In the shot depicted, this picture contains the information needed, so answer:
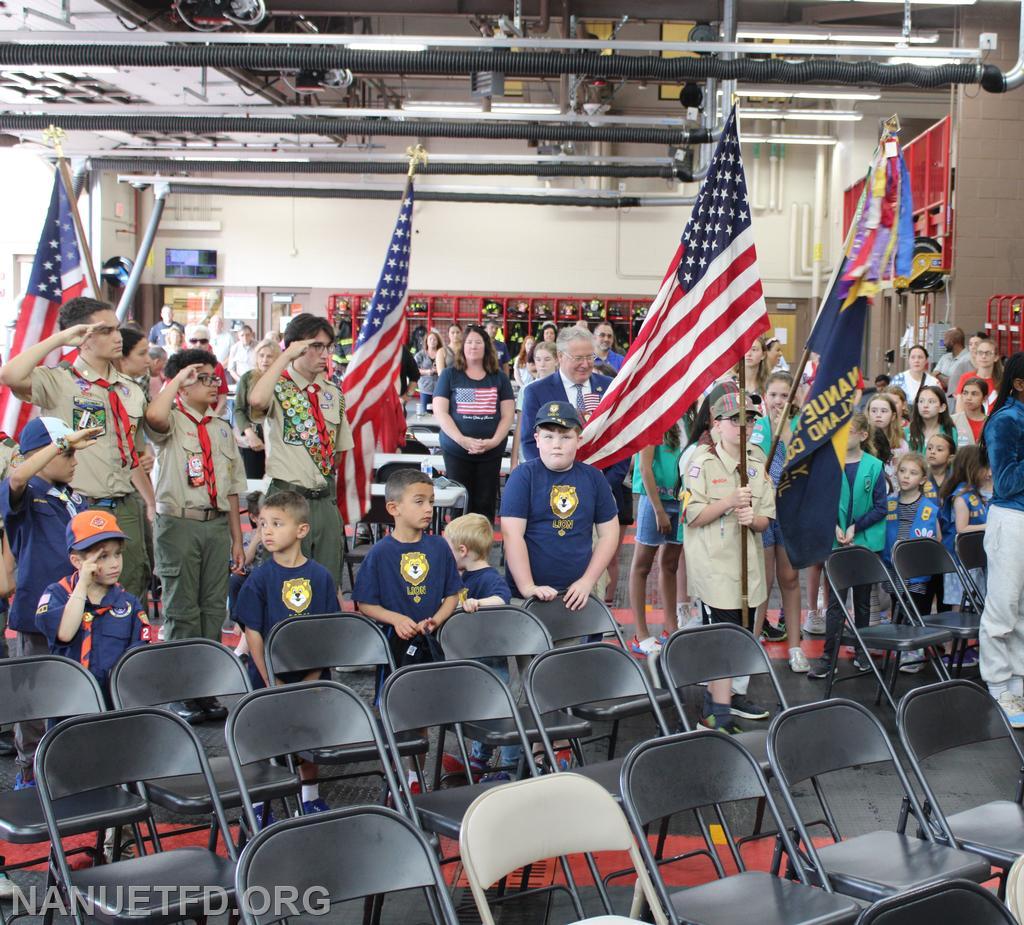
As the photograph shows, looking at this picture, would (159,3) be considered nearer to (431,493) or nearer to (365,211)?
(431,493)

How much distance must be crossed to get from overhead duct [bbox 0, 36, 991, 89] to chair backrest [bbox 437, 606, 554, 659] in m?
5.47

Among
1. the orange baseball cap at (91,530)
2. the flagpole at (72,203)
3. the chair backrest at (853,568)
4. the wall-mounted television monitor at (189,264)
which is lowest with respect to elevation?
the chair backrest at (853,568)

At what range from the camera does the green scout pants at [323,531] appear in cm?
550

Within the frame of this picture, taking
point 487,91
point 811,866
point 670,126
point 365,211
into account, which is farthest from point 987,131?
point 811,866

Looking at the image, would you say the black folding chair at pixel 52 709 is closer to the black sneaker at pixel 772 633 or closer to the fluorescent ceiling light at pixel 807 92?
the black sneaker at pixel 772 633

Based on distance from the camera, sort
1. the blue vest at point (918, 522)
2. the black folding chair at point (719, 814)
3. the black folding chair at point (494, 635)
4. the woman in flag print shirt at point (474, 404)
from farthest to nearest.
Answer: the woman in flag print shirt at point (474, 404) < the blue vest at point (918, 522) < the black folding chair at point (494, 635) < the black folding chair at point (719, 814)

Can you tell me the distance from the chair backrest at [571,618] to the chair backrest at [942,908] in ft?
7.86

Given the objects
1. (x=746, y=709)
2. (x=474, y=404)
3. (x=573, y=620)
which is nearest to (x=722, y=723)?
(x=746, y=709)

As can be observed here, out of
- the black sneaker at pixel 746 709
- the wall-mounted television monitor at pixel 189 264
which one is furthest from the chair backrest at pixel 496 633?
the wall-mounted television monitor at pixel 189 264

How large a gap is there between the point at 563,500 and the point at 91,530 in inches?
76.5

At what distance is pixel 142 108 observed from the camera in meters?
12.1

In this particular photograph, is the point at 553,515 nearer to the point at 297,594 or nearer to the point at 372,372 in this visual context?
the point at 297,594

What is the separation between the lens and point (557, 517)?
4953 mm

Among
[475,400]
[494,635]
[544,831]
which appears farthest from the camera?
[475,400]
